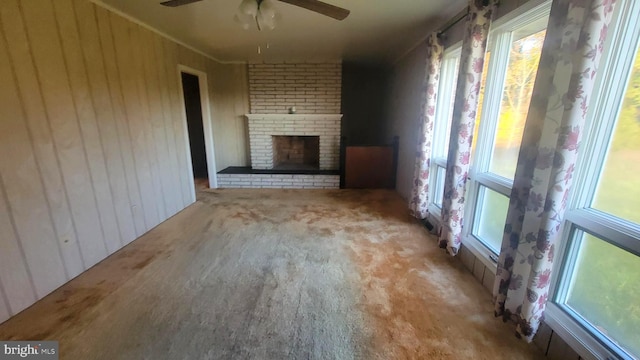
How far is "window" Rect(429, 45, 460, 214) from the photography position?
117 inches

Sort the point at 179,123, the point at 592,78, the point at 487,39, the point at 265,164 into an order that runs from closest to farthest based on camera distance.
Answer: the point at 592,78, the point at 487,39, the point at 179,123, the point at 265,164

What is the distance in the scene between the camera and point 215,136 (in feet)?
16.6

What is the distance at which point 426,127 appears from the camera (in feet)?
9.91

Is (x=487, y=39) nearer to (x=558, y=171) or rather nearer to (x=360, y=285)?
(x=558, y=171)

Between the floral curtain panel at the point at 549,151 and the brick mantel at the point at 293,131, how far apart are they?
12.4ft

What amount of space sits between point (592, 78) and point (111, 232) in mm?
3609

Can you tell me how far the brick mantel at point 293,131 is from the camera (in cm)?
509

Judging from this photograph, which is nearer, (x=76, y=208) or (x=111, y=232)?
(x=76, y=208)

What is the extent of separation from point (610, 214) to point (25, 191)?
3.42 m

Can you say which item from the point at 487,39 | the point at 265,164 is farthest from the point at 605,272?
the point at 265,164

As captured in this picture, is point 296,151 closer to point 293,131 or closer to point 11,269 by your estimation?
point 293,131

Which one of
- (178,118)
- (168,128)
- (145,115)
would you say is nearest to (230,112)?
(178,118)

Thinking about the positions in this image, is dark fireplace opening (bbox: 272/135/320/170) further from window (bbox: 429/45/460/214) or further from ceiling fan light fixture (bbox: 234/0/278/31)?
ceiling fan light fixture (bbox: 234/0/278/31)

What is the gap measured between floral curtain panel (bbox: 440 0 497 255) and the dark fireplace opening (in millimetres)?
3414
